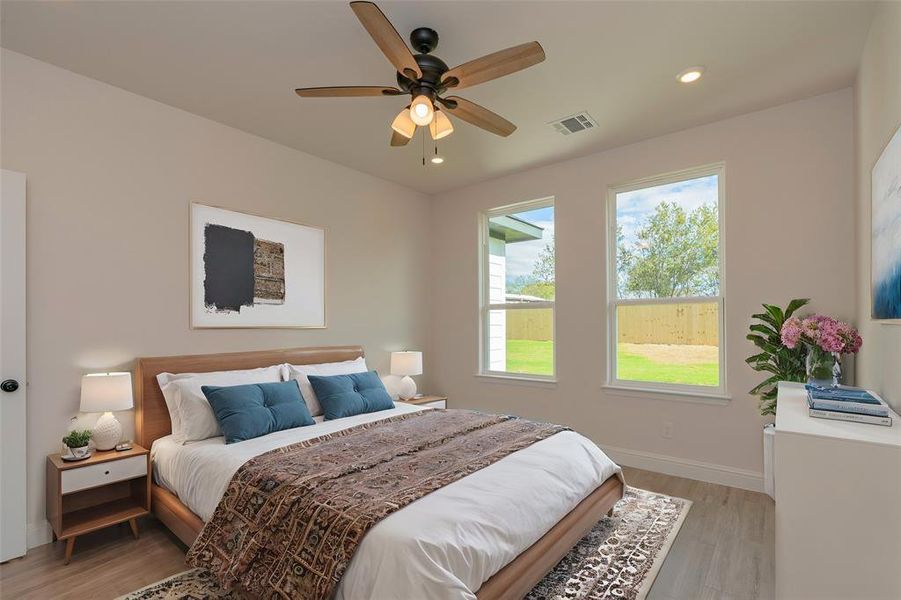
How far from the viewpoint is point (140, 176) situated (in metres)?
3.18

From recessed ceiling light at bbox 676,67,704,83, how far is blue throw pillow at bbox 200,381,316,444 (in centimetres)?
339

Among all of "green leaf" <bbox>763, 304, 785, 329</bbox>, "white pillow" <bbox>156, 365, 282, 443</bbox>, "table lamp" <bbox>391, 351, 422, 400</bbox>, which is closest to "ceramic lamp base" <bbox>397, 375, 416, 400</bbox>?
"table lamp" <bbox>391, 351, 422, 400</bbox>

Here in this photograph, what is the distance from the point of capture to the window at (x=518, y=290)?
15.6 ft

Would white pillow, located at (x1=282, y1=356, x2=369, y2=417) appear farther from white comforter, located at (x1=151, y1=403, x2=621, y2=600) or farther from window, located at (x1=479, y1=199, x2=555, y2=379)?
window, located at (x1=479, y1=199, x2=555, y2=379)

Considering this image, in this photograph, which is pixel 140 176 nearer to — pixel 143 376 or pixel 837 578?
pixel 143 376

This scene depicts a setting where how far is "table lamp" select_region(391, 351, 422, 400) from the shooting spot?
4.60 m

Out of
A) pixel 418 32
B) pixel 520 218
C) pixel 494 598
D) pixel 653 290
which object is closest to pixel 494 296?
pixel 520 218

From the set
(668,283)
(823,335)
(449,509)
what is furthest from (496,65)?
(668,283)

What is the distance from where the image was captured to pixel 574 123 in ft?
11.8

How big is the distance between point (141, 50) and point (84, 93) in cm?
65

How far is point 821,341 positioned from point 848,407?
99cm

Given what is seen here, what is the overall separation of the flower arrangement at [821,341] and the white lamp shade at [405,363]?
10.3ft

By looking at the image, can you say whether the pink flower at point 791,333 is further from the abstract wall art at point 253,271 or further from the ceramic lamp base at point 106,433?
the ceramic lamp base at point 106,433

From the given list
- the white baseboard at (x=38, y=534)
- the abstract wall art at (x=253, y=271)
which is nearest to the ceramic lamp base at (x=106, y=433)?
the white baseboard at (x=38, y=534)
